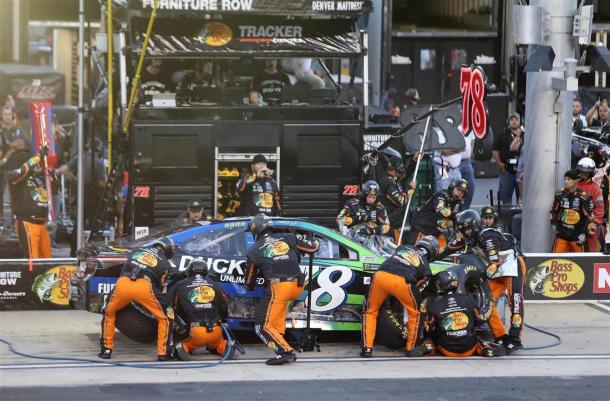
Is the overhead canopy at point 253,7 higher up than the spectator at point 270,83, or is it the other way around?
the overhead canopy at point 253,7

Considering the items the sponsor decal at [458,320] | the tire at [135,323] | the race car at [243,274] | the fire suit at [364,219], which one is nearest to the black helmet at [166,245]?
the race car at [243,274]

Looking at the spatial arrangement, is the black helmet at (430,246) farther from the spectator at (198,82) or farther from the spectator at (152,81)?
the spectator at (152,81)

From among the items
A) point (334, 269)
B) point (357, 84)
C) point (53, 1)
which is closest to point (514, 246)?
point (334, 269)

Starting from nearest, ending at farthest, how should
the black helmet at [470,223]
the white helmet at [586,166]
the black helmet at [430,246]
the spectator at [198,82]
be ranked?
the black helmet at [430,246]
the black helmet at [470,223]
the white helmet at [586,166]
the spectator at [198,82]

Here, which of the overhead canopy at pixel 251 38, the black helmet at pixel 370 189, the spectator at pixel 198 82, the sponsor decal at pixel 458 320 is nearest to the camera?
the sponsor decal at pixel 458 320

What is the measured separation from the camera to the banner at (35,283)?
50.8 ft

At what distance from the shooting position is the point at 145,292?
42.3 feet

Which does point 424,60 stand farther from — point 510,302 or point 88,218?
point 510,302

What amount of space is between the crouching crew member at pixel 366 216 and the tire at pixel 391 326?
281cm

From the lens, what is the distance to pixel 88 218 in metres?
19.5

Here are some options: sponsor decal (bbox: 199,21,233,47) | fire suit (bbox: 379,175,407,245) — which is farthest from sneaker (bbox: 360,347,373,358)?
sponsor decal (bbox: 199,21,233,47)

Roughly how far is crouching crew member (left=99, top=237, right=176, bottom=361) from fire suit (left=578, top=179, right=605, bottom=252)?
6.55 metres

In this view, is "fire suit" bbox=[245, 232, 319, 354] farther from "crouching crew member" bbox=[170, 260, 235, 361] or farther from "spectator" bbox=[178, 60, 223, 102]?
"spectator" bbox=[178, 60, 223, 102]

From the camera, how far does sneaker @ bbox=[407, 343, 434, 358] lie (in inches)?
535
